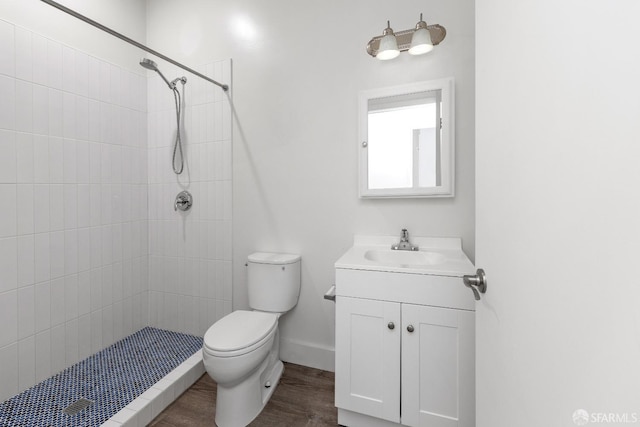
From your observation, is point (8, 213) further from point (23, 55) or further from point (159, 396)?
point (159, 396)

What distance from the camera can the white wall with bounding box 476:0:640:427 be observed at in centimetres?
33

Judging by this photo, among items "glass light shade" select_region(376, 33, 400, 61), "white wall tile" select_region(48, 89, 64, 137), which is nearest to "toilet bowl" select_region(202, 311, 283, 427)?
"white wall tile" select_region(48, 89, 64, 137)

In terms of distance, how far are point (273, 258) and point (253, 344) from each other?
577 millimetres

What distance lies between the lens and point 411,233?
170cm

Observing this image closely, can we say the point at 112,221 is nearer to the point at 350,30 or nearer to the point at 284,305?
the point at 284,305

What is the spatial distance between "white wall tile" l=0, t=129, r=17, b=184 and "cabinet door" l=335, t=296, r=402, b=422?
1.84m

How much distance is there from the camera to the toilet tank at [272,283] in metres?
1.81

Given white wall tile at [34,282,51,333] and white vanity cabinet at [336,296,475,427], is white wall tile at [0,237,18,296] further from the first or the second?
white vanity cabinet at [336,296,475,427]

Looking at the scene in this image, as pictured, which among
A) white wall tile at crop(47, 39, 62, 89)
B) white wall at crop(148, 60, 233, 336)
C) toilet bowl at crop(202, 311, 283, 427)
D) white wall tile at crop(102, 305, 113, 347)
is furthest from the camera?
white wall at crop(148, 60, 233, 336)

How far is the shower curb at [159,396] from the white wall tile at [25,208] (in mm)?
1120

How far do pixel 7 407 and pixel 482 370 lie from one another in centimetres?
224

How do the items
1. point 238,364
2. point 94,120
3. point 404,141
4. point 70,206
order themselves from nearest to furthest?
point 238,364
point 404,141
point 70,206
point 94,120

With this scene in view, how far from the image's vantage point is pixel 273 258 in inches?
73.4

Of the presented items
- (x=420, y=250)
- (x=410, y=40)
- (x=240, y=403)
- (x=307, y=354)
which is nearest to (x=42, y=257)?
(x=240, y=403)
